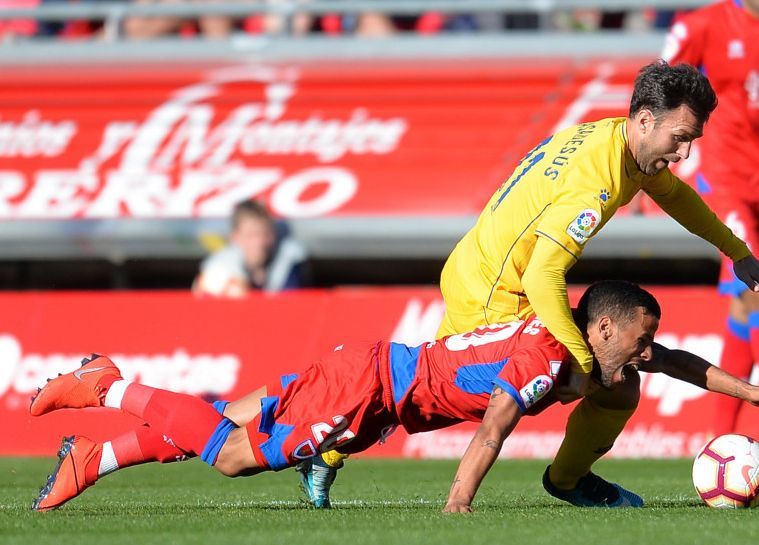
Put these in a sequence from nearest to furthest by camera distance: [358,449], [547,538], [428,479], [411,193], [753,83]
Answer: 1. [547,538]
2. [358,449]
3. [428,479]
4. [753,83]
5. [411,193]

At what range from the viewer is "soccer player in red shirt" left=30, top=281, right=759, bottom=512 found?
5727 millimetres

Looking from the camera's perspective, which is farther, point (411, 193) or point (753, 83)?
point (411, 193)

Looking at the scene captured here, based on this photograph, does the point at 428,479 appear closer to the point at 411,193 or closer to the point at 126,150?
the point at 411,193

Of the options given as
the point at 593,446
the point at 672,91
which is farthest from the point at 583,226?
the point at 593,446

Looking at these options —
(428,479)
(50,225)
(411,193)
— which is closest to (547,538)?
(428,479)

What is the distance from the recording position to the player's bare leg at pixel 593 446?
6.16 metres

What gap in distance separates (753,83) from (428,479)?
10.9 feet

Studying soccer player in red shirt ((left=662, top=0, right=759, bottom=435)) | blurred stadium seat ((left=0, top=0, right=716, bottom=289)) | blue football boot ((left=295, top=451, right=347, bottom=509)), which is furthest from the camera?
blurred stadium seat ((left=0, top=0, right=716, bottom=289))

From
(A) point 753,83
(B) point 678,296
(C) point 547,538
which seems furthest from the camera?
(B) point 678,296

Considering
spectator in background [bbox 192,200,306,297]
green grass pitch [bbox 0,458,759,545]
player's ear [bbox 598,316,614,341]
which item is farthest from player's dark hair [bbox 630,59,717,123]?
spectator in background [bbox 192,200,306,297]

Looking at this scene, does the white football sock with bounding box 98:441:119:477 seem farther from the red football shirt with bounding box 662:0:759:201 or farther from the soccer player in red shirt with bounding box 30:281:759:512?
the red football shirt with bounding box 662:0:759:201

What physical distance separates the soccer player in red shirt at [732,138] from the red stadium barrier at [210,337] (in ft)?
5.23

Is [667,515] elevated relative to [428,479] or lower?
elevated

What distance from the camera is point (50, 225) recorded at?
13711mm
